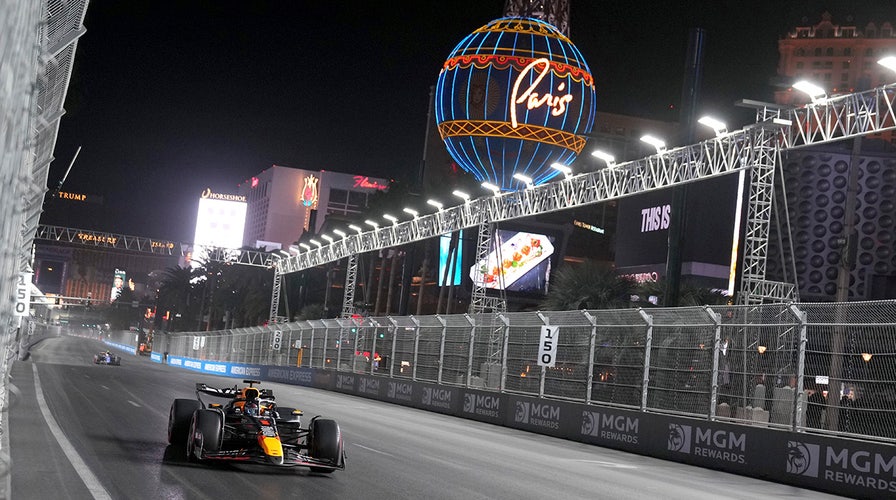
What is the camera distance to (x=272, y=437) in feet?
38.8

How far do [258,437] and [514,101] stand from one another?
45982mm

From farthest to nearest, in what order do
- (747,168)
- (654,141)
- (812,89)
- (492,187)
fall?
(492,187)
(654,141)
(747,168)
(812,89)

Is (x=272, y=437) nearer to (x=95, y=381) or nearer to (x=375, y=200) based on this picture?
(x=95, y=381)

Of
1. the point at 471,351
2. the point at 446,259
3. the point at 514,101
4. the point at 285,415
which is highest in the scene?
the point at 514,101

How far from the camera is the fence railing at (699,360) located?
16578 millimetres

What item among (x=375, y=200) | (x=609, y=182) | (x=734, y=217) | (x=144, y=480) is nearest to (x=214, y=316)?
(x=375, y=200)

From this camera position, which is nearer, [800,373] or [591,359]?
[800,373]

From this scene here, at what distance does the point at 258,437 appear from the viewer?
11883 millimetres

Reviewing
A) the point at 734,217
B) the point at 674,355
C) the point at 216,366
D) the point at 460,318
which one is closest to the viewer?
the point at 674,355

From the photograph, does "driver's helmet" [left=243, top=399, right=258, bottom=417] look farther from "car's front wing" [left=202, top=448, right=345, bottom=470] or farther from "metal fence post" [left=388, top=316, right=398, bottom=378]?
"metal fence post" [left=388, top=316, right=398, bottom=378]

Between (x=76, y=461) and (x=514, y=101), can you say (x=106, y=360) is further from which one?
(x=76, y=461)

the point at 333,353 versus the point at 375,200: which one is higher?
the point at 375,200

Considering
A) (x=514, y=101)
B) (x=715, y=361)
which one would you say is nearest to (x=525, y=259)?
(x=514, y=101)

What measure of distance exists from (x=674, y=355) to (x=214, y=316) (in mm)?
123603
